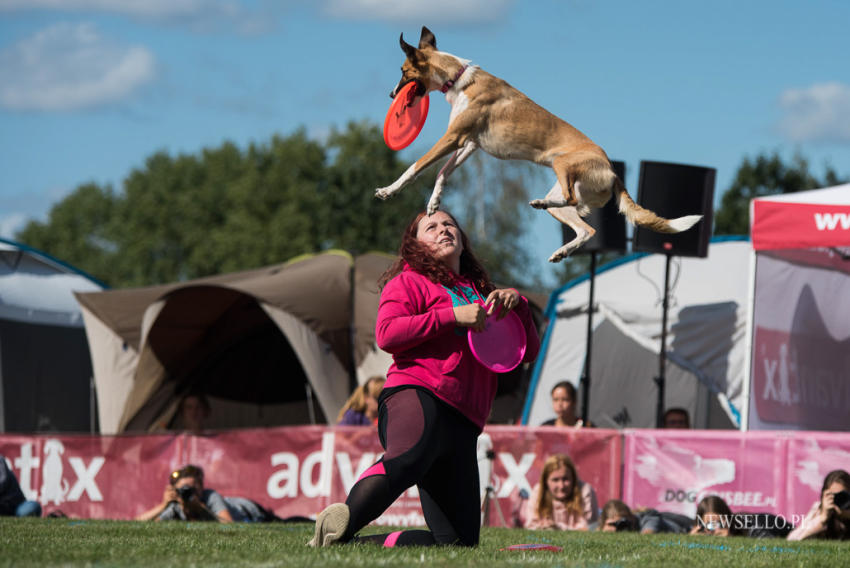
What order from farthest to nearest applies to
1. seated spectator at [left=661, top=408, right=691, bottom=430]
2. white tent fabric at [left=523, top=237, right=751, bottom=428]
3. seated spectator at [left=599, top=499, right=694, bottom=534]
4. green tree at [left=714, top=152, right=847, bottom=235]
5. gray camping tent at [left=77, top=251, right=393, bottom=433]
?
green tree at [left=714, top=152, right=847, bottom=235] → gray camping tent at [left=77, top=251, right=393, bottom=433] → white tent fabric at [left=523, top=237, right=751, bottom=428] → seated spectator at [left=661, top=408, right=691, bottom=430] → seated spectator at [left=599, top=499, right=694, bottom=534]

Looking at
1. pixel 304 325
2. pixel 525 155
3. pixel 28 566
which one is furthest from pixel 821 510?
pixel 304 325

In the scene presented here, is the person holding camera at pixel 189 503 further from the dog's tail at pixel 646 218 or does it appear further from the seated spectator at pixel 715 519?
the dog's tail at pixel 646 218

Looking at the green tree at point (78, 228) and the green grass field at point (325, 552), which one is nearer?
the green grass field at point (325, 552)

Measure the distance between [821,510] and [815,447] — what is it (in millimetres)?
1178

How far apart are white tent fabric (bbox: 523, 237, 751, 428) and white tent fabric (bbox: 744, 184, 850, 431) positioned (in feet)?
3.68

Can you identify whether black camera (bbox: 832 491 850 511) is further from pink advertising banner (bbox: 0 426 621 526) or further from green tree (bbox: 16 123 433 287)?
green tree (bbox: 16 123 433 287)

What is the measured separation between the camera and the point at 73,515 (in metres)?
11.2

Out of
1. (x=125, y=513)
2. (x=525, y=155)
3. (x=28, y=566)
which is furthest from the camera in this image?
(x=125, y=513)

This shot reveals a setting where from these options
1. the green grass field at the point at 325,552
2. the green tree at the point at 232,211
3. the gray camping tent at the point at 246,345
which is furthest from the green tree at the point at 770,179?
the green grass field at the point at 325,552

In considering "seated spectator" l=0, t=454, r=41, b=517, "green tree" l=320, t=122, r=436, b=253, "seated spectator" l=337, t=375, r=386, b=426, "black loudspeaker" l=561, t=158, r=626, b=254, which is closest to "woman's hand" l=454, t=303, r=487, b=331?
"seated spectator" l=0, t=454, r=41, b=517

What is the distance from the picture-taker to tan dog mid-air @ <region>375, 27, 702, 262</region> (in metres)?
5.07

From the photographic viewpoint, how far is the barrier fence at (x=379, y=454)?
8789 millimetres

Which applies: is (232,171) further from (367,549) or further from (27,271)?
(367,549)

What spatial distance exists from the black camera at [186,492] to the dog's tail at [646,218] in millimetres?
5061
